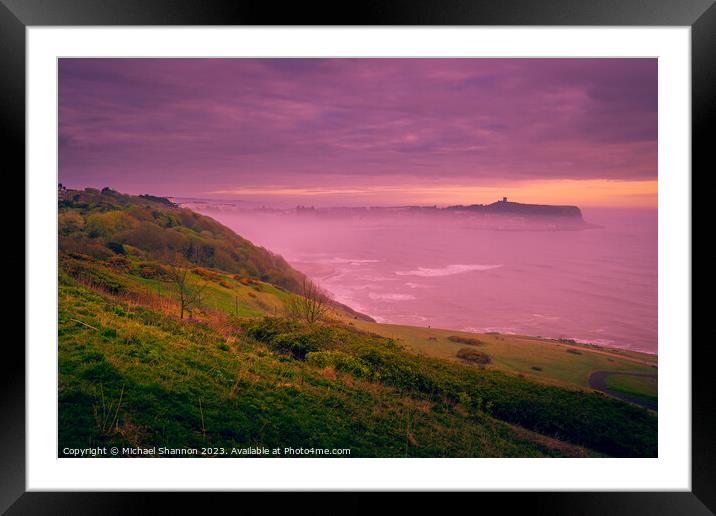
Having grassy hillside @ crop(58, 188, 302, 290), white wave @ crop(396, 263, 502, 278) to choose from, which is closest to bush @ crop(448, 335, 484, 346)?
white wave @ crop(396, 263, 502, 278)

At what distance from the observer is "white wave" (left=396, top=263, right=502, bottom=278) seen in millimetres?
6676

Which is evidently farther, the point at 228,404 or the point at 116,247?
the point at 116,247

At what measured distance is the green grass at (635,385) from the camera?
554 centimetres

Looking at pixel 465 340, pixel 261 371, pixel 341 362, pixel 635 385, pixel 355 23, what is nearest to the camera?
pixel 355 23

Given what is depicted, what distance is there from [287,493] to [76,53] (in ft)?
15.8

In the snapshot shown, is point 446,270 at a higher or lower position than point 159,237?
lower

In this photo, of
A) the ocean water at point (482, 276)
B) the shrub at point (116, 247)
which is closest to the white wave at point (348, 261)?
the ocean water at point (482, 276)

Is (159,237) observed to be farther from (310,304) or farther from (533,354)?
(533,354)

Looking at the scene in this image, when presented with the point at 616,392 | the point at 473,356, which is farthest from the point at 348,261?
the point at 616,392

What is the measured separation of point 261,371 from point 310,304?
171cm

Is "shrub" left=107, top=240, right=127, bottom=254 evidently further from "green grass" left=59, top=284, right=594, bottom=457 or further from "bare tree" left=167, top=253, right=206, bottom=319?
"green grass" left=59, top=284, right=594, bottom=457

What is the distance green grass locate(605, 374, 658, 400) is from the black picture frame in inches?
67.9

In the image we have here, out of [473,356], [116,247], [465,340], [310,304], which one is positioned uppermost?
[116,247]

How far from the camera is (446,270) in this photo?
22.2 feet
